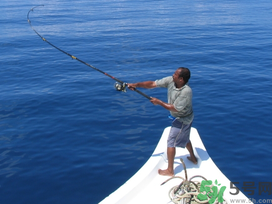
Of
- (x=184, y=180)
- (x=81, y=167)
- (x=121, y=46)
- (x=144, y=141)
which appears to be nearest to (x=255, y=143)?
(x=144, y=141)

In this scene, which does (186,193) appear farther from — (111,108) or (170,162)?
(111,108)

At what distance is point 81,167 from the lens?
7.80m

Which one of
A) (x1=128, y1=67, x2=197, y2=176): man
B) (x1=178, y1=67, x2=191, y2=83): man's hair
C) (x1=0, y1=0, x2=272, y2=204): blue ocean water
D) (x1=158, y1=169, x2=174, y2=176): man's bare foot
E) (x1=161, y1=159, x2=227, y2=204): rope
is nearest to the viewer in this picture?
(x1=161, y1=159, x2=227, y2=204): rope

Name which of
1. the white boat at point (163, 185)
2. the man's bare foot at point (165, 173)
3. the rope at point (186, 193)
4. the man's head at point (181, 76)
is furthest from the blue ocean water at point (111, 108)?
the man's head at point (181, 76)

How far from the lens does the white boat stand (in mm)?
5730

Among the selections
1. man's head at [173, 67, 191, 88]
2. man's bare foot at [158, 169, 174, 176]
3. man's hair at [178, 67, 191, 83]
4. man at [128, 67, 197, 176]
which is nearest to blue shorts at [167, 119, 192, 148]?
man at [128, 67, 197, 176]

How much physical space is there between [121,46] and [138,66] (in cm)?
451

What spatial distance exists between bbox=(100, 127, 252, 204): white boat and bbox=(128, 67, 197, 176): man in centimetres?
25

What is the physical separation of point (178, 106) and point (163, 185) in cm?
162

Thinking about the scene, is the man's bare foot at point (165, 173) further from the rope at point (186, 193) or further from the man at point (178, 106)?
the rope at point (186, 193)

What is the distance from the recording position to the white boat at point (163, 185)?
5.73 metres

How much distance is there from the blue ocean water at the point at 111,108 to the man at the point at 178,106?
1662mm

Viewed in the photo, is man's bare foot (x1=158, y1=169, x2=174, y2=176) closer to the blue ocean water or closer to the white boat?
the white boat

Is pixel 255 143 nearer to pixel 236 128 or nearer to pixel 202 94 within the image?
pixel 236 128
